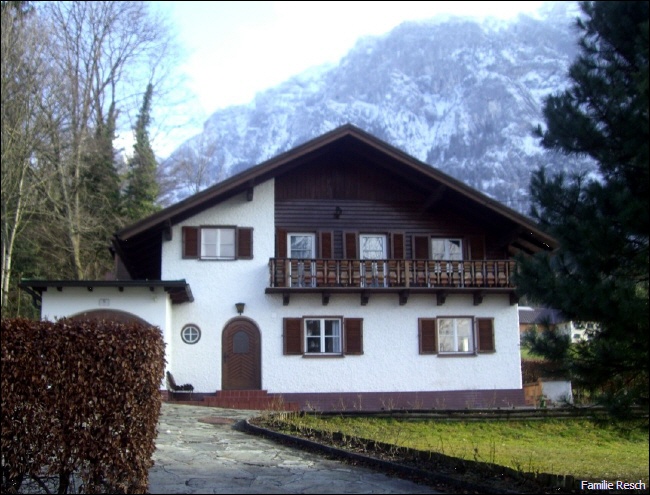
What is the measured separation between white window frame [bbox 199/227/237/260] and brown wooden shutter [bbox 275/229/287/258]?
1.30 metres

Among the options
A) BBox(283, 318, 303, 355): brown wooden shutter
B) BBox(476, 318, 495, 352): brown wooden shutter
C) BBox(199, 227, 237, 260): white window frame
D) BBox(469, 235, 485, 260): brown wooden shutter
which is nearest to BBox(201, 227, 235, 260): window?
BBox(199, 227, 237, 260): white window frame

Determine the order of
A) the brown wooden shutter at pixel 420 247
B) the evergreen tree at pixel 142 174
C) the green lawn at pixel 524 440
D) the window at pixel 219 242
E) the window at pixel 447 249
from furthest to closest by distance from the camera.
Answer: the evergreen tree at pixel 142 174, the window at pixel 447 249, the brown wooden shutter at pixel 420 247, the window at pixel 219 242, the green lawn at pixel 524 440

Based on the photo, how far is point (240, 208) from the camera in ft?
83.4

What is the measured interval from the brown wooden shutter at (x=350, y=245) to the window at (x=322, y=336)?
2.09m

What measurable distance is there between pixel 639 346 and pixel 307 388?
17.0m

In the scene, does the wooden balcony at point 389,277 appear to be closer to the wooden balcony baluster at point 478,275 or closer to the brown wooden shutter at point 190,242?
the wooden balcony baluster at point 478,275

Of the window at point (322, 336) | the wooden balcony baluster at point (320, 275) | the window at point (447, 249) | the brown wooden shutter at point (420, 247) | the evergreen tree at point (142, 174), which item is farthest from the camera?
the evergreen tree at point (142, 174)

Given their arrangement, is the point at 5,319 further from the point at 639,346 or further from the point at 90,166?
the point at 90,166

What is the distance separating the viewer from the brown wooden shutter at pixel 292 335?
24.9 m

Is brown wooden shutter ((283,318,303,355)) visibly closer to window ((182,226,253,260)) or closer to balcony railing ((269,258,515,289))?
balcony railing ((269,258,515,289))

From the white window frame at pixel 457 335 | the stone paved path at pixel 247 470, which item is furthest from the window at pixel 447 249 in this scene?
the stone paved path at pixel 247 470

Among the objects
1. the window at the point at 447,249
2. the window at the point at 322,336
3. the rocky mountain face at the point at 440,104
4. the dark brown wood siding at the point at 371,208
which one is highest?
the rocky mountain face at the point at 440,104

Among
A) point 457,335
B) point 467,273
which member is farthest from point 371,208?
point 457,335

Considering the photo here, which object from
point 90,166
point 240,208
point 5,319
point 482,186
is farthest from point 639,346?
point 482,186
